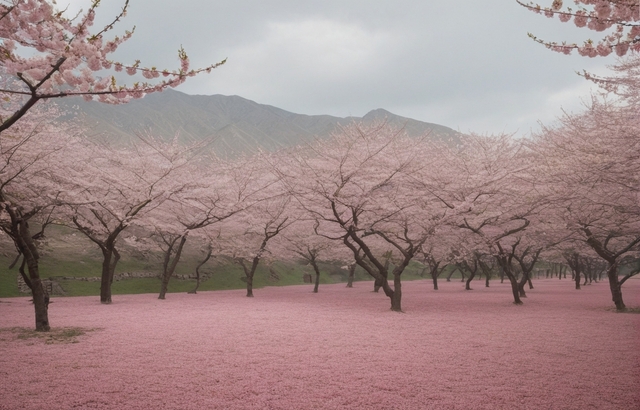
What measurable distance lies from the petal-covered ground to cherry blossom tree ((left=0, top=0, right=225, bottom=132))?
398 centimetres

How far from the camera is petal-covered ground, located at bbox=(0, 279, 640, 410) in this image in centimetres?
541

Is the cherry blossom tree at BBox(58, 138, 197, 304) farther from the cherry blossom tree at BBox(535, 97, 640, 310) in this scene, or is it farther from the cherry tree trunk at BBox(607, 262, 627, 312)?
the cherry tree trunk at BBox(607, 262, 627, 312)

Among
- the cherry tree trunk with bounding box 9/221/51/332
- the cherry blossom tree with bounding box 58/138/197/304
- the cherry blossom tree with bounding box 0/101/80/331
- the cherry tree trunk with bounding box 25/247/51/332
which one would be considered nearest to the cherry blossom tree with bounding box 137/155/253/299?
the cherry blossom tree with bounding box 58/138/197/304

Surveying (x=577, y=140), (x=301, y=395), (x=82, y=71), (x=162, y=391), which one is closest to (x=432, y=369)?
(x=301, y=395)

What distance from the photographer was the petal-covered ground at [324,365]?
5406mm

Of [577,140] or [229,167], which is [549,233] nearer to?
[577,140]

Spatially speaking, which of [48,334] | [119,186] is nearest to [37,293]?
[48,334]

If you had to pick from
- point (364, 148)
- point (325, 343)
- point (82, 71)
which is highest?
point (364, 148)

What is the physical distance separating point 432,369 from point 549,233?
1421cm

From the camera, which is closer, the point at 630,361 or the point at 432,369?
the point at 432,369

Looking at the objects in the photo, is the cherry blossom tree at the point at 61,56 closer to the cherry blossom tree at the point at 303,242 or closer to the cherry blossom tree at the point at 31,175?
the cherry blossom tree at the point at 31,175

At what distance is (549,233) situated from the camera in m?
18.3

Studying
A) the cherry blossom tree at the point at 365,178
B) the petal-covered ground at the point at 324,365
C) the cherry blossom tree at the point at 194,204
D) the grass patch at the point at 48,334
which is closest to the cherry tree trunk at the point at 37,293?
the grass patch at the point at 48,334

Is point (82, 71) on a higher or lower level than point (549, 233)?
higher
